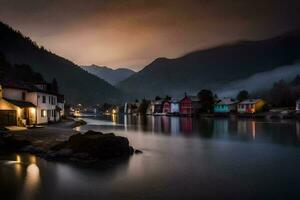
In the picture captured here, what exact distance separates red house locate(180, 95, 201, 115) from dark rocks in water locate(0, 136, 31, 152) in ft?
413

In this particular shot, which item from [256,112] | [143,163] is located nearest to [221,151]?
[143,163]

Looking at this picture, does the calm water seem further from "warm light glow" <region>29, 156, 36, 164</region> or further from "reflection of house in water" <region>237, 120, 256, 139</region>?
"reflection of house in water" <region>237, 120, 256, 139</region>

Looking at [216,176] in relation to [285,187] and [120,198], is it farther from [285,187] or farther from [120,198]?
[120,198]

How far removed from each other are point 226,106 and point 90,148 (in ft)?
443

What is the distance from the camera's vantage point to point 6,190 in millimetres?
20188

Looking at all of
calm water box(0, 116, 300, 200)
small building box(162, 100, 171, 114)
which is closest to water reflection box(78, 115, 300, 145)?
calm water box(0, 116, 300, 200)

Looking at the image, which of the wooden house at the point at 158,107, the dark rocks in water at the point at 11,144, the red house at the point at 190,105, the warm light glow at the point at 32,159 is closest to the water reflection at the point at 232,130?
the dark rocks in water at the point at 11,144

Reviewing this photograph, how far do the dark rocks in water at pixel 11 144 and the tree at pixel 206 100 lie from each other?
116378 mm

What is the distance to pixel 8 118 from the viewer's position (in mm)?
46812

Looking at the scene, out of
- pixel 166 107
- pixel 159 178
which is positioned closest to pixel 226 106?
pixel 166 107

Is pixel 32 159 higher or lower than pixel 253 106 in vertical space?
lower

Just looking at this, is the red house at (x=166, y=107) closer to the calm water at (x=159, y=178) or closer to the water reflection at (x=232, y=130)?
the water reflection at (x=232, y=130)

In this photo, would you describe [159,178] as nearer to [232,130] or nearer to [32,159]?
[32,159]

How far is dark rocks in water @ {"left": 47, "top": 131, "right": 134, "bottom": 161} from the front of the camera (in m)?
30.7
